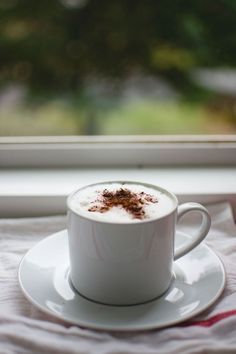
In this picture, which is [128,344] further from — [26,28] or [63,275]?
[26,28]

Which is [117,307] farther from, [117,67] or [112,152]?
[117,67]

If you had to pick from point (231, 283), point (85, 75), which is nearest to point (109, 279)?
point (231, 283)

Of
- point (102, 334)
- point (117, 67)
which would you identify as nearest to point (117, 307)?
point (102, 334)

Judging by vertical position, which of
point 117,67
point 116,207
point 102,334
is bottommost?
point 102,334

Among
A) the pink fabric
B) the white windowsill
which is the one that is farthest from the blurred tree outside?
the pink fabric

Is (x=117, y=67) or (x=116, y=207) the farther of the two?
(x=117, y=67)

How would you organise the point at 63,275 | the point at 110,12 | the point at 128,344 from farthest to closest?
the point at 110,12
the point at 63,275
the point at 128,344
